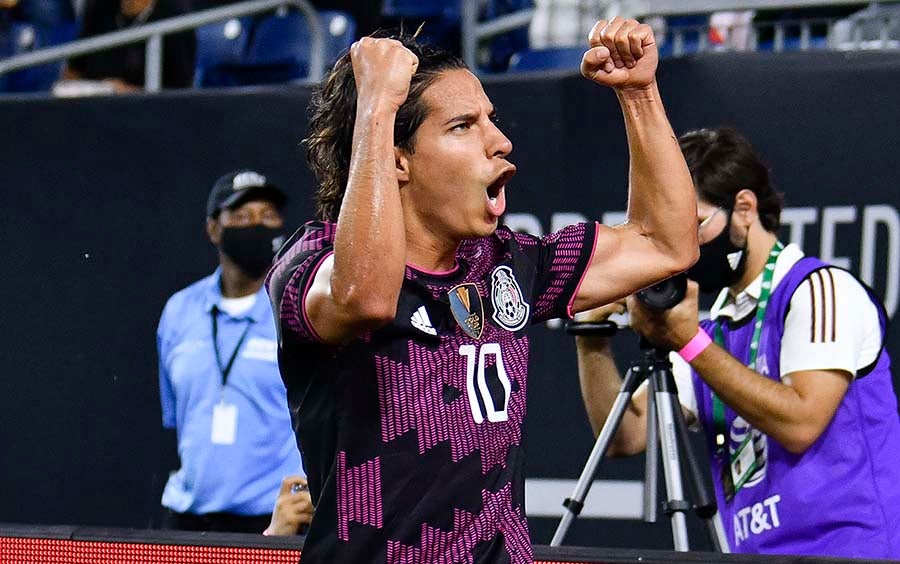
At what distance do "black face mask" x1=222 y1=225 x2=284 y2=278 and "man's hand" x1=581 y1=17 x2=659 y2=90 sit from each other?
2.64 meters

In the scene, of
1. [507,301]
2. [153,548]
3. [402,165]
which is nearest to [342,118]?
[402,165]

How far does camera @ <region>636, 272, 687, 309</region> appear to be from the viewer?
135 inches

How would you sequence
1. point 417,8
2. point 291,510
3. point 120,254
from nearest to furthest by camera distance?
point 291,510
point 120,254
point 417,8

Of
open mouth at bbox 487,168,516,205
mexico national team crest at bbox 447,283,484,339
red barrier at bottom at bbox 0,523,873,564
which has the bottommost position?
red barrier at bottom at bbox 0,523,873,564

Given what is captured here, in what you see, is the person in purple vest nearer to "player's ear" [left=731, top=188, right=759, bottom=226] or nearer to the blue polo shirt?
"player's ear" [left=731, top=188, right=759, bottom=226]

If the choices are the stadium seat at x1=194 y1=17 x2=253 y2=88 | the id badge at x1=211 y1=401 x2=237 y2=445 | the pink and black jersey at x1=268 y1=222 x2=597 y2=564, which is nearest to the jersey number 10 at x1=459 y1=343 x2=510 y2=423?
the pink and black jersey at x1=268 y1=222 x2=597 y2=564

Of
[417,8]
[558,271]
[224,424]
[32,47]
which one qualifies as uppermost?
Result: [417,8]

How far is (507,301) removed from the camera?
2.48 metres

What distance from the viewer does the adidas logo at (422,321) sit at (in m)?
2.36

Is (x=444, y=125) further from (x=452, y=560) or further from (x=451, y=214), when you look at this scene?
(x=452, y=560)

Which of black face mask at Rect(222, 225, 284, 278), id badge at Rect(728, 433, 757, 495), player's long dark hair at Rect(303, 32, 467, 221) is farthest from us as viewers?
black face mask at Rect(222, 225, 284, 278)

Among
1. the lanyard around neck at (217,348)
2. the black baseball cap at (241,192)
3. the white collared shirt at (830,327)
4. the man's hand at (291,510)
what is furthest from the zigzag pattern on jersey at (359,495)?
the black baseball cap at (241,192)

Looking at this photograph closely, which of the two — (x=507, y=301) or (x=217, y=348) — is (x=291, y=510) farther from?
(x=217, y=348)

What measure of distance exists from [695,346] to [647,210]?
79cm
